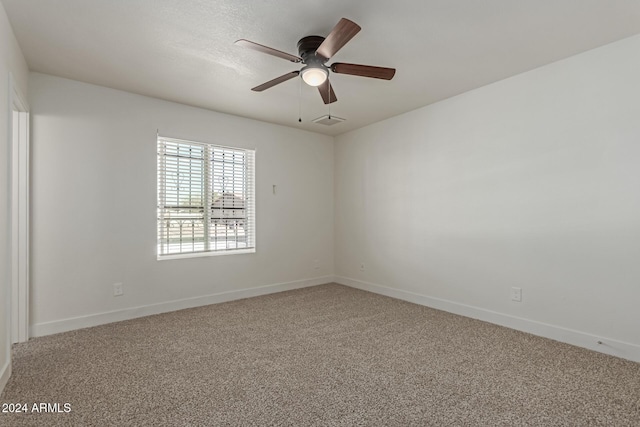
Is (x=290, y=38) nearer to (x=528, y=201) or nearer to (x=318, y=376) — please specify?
(x=318, y=376)

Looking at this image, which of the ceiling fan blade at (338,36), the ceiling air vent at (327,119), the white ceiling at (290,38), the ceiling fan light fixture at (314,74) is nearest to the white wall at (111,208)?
the white ceiling at (290,38)

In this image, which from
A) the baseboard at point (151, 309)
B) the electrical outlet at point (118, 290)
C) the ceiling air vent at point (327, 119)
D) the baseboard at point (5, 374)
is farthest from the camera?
the ceiling air vent at point (327, 119)

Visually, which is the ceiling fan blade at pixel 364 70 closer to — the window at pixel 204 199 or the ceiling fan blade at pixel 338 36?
the ceiling fan blade at pixel 338 36

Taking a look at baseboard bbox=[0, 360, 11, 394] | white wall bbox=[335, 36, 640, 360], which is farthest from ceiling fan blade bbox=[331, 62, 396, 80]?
baseboard bbox=[0, 360, 11, 394]

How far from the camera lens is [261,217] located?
486 centimetres

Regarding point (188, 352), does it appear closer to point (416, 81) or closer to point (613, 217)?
point (416, 81)

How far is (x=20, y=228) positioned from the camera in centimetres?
309

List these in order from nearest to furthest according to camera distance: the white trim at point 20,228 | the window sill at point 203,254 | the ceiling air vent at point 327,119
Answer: the white trim at point 20,228 < the window sill at point 203,254 < the ceiling air vent at point 327,119

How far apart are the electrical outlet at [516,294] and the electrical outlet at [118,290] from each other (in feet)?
13.5

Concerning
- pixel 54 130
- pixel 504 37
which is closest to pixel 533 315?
pixel 504 37

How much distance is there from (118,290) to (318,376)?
256cm

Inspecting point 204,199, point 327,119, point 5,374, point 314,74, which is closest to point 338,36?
point 314,74

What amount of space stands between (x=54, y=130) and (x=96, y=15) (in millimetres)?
1535

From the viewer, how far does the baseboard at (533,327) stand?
8.91ft
